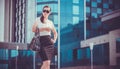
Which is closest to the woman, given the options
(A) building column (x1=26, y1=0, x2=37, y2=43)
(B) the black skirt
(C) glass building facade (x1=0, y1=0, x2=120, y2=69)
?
(B) the black skirt

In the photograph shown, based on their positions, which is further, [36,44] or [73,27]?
[73,27]

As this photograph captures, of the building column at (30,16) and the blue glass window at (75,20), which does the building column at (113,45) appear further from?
the building column at (30,16)

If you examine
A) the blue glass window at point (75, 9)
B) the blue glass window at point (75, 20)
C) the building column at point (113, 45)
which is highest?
the blue glass window at point (75, 9)

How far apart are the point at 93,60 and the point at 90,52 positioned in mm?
156

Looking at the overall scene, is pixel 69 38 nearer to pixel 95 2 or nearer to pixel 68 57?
pixel 68 57

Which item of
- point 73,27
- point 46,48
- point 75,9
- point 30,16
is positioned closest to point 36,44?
point 46,48

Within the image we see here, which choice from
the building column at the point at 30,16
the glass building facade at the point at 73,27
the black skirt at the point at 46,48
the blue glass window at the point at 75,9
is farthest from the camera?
the blue glass window at the point at 75,9

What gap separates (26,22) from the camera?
15.4 ft

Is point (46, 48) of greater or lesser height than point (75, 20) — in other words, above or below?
below

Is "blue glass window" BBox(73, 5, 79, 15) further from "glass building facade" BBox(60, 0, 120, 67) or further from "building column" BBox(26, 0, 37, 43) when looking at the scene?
"building column" BBox(26, 0, 37, 43)

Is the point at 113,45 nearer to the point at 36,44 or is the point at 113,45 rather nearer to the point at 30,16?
the point at 30,16

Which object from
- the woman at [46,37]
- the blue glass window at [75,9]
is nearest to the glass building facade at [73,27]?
the blue glass window at [75,9]

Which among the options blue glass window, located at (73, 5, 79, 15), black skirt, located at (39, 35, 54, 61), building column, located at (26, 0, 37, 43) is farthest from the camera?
blue glass window, located at (73, 5, 79, 15)

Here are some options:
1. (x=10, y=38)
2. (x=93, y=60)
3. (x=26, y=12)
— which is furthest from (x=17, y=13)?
(x=93, y=60)
